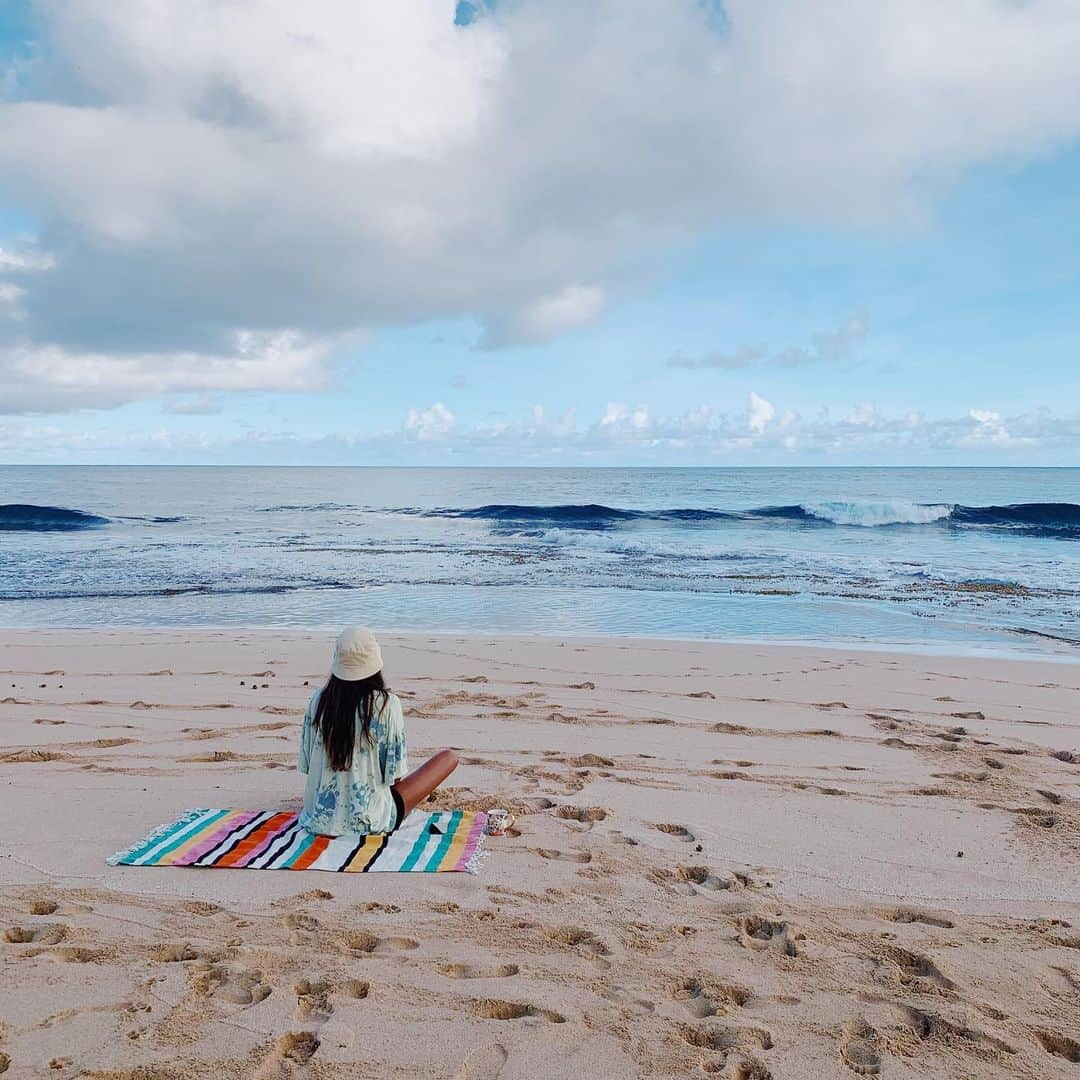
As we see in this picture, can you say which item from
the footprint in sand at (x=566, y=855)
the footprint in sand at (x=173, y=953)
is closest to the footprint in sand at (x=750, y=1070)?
the footprint in sand at (x=566, y=855)

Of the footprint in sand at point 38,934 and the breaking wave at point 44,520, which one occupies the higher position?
the footprint in sand at point 38,934

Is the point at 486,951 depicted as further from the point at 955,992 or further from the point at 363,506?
the point at 363,506

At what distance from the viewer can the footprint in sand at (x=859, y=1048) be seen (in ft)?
9.14

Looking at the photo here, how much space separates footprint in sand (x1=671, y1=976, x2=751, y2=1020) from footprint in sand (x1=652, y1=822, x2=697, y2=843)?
145cm

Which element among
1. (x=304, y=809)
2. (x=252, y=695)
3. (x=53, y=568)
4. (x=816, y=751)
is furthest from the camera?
(x=53, y=568)

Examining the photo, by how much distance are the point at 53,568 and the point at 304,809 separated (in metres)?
18.0

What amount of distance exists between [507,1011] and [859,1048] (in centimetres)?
122

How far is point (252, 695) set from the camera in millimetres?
7891

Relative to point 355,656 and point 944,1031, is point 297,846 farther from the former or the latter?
point 944,1031

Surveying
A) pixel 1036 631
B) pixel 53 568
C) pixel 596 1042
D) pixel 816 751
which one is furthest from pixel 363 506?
pixel 596 1042

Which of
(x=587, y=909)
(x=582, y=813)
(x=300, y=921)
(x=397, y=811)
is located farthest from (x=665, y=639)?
(x=300, y=921)

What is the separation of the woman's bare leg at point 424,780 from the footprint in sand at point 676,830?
129 cm

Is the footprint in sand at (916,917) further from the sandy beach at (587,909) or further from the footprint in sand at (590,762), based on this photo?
the footprint in sand at (590,762)

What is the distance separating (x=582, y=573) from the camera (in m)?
19.0
